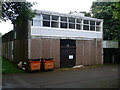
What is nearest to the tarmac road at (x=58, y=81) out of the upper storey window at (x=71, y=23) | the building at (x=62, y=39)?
the building at (x=62, y=39)

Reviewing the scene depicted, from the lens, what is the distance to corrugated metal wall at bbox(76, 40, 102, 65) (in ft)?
53.3

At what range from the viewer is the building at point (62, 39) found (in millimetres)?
13633

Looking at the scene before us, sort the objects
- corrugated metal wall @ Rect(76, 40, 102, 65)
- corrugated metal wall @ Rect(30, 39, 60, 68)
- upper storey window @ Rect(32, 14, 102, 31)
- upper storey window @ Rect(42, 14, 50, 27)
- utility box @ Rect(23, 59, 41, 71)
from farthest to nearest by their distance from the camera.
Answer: corrugated metal wall @ Rect(76, 40, 102, 65) < upper storey window @ Rect(42, 14, 50, 27) < upper storey window @ Rect(32, 14, 102, 31) < corrugated metal wall @ Rect(30, 39, 60, 68) < utility box @ Rect(23, 59, 41, 71)

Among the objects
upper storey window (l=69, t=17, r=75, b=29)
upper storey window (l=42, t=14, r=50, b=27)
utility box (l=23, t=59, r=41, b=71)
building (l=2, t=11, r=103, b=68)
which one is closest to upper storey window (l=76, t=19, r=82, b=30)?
building (l=2, t=11, r=103, b=68)

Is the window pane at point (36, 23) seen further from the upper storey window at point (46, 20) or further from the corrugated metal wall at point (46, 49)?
the corrugated metal wall at point (46, 49)

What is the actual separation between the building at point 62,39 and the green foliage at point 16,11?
4.11 m

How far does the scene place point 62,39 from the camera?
15109mm

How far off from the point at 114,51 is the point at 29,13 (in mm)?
15053

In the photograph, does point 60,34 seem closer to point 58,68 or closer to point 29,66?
point 58,68

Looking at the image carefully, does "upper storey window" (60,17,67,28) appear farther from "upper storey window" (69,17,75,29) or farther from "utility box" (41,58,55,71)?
"utility box" (41,58,55,71)

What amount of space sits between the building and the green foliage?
4.11 meters

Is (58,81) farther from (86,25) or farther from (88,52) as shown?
(86,25)

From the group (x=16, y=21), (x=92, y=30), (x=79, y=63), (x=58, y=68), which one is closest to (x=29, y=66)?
(x=58, y=68)

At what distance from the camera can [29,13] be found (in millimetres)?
9406
